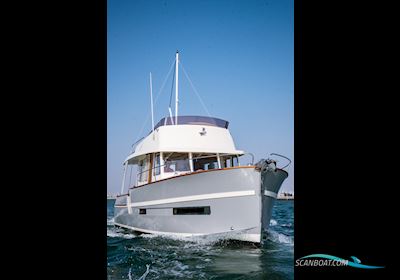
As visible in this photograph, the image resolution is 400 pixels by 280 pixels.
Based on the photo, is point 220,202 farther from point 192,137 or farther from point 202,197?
point 192,137

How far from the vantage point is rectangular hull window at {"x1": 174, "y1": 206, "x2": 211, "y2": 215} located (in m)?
8.12

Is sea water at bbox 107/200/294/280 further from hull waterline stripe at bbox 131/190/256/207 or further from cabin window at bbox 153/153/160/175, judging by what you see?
cabin window at bbox 153/153/160/175

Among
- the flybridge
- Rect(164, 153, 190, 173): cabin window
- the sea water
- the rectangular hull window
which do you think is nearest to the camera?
the sea water

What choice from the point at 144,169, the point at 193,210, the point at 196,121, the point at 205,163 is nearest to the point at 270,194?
the point at 193,210

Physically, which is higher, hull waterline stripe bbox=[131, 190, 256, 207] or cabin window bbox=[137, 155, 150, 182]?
cabin window bbox=[137, 155, 150, 182]

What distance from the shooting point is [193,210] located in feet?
27.3

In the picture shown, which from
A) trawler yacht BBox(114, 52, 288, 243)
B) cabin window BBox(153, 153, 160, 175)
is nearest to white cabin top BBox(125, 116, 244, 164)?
trawler yacht BBox(114, 52, 288, 243)

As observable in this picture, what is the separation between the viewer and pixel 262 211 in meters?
7.96

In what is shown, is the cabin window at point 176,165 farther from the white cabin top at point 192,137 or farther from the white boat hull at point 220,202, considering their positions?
the white boat hull at point 220,202

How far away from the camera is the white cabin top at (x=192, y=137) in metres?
9.82

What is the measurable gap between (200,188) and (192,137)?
235 cm

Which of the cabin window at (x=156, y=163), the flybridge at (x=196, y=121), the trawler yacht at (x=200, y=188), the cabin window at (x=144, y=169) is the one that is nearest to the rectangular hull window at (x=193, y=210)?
the trawler yacht at (x=200, y=188)

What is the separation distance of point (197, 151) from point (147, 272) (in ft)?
15.2
